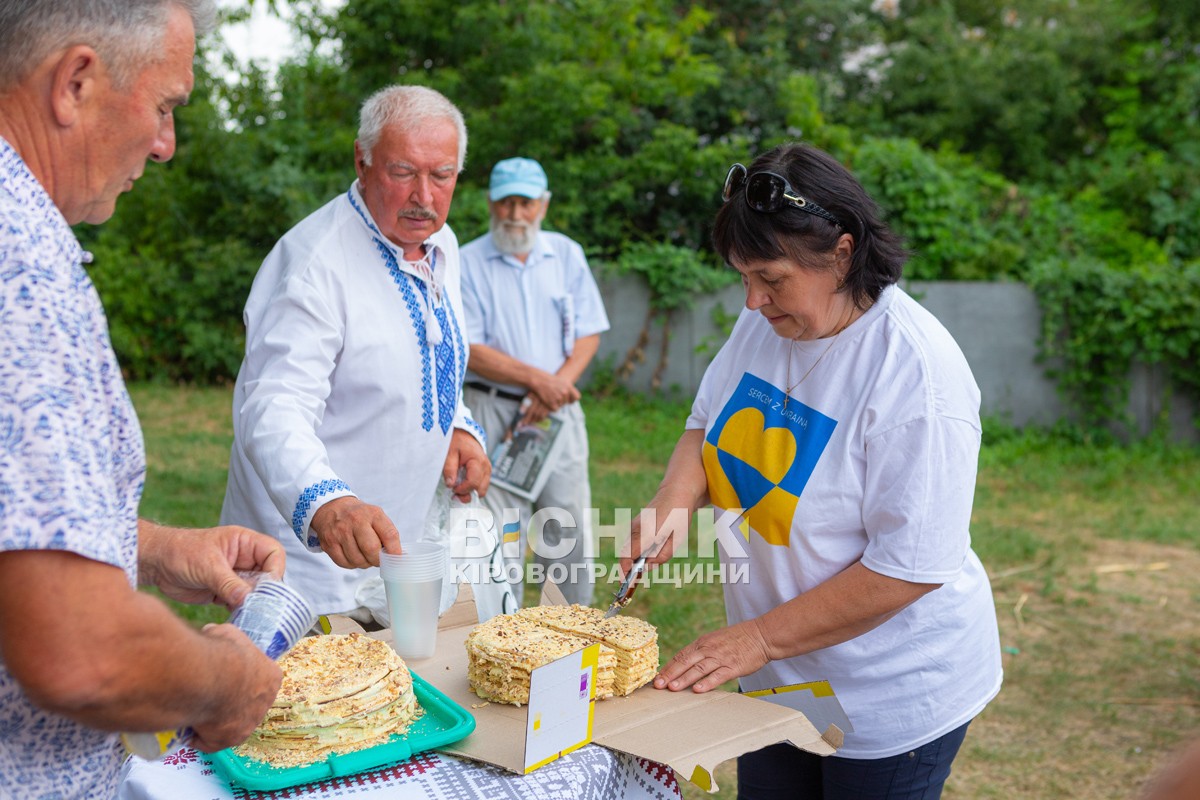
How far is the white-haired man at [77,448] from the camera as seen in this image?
3.33 ft

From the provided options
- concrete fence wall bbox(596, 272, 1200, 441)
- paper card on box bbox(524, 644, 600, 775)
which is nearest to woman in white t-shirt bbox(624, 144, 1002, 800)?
paper card on box bbox(524, 644, 600, 775)

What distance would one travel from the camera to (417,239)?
2.87 m

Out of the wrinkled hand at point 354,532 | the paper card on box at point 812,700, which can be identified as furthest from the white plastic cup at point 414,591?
the paper card on box at point 812,700

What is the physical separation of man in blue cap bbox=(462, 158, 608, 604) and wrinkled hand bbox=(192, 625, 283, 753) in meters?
3.44

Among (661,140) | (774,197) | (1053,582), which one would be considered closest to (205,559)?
(774,197)

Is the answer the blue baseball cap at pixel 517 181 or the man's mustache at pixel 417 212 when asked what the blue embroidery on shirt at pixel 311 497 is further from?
the blue baseball cap at pixel 517 181

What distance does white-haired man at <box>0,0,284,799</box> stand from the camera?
1.02 meters

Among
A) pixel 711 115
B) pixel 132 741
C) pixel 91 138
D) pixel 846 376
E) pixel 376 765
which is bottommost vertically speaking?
pixel 376 765

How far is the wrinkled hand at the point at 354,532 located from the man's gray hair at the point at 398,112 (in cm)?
116

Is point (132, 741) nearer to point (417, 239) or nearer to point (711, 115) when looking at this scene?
point (417, 239)

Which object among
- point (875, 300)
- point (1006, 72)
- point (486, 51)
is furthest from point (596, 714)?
point (1006, 72)

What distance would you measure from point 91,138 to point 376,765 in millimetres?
1009

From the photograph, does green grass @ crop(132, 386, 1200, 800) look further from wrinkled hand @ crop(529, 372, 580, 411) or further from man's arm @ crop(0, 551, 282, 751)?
man's arm @ crop(0, 551, 282, 751)

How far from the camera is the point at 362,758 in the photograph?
5.35 feet
